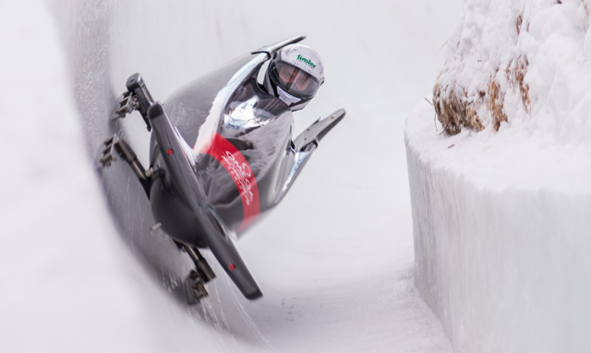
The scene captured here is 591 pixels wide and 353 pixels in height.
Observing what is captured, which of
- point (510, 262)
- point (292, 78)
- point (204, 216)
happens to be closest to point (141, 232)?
point (204, 216)

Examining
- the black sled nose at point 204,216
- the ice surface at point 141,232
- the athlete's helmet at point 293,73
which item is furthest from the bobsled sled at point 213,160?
the athlete's helmet at point 293,73

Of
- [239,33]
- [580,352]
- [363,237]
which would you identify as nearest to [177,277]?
[580,352]

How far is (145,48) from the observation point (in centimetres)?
340

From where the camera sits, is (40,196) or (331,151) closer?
(40,196)

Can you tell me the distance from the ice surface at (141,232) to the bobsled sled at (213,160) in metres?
0.13

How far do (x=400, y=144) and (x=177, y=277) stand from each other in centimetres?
426

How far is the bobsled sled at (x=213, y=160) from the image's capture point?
1874 millimetres

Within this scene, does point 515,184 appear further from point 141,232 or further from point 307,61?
point 307,61

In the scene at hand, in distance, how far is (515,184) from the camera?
4.20 ft

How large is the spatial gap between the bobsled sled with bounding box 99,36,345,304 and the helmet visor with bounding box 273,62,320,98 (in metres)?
0.23

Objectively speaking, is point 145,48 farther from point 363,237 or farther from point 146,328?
point 146,328

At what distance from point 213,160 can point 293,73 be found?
0.99 metres

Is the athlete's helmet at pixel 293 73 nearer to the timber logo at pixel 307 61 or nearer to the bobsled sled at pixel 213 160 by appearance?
the timber logo at pixel 307 61

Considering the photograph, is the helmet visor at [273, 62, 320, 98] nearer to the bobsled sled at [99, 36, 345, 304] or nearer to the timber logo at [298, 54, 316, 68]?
the timber logo at [298, 54, 316, 68]
